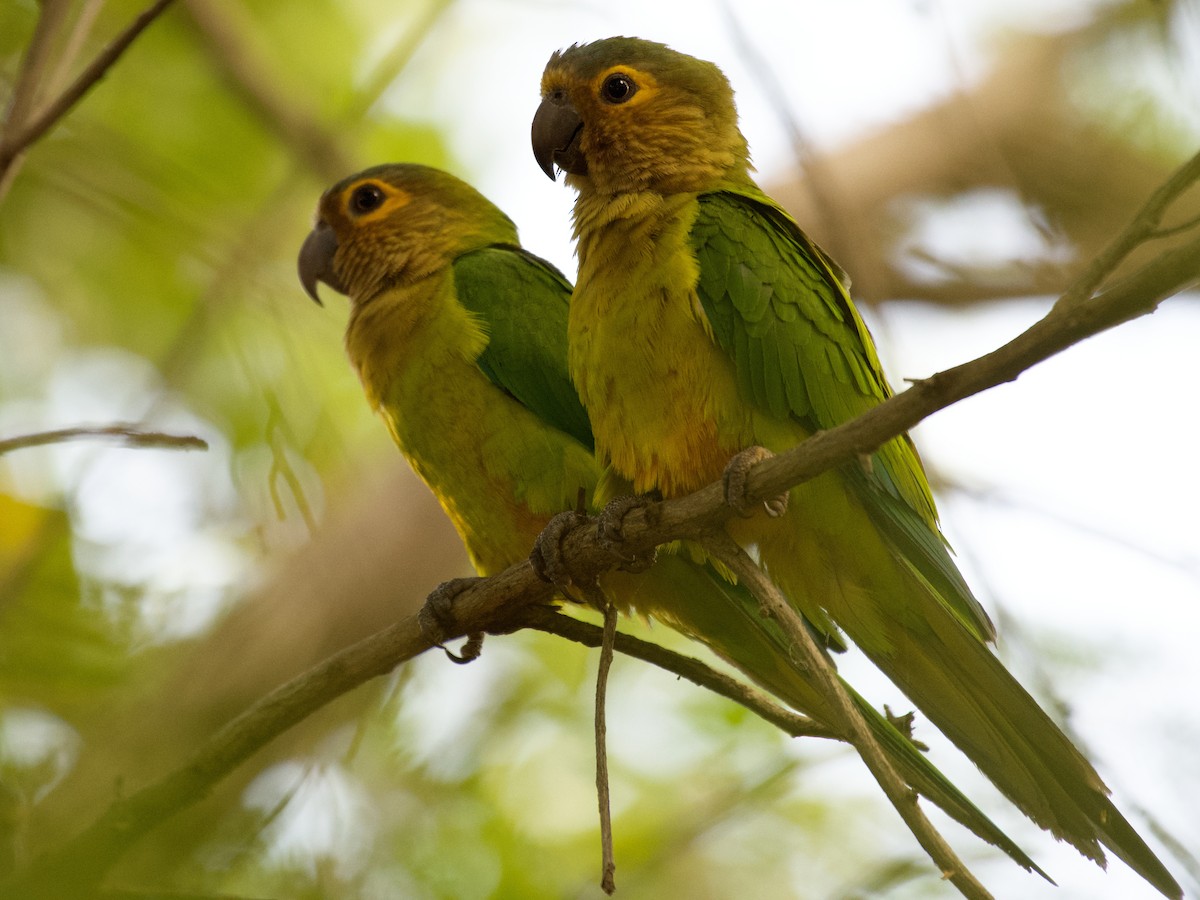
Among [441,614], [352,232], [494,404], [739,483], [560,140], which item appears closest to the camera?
[739,483]

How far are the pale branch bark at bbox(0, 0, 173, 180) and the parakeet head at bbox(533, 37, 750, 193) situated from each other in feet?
5.57

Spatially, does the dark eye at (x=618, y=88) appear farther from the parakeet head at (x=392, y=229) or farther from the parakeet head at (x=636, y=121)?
the parakeet head at (x=392, y=229)

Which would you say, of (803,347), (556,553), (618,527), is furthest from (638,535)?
(803,347)

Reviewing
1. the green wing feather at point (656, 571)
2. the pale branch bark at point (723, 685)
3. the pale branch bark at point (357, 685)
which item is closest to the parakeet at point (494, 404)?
the green wing feather at point (656, 571)

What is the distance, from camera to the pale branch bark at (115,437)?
239cm

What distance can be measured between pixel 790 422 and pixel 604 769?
1178 mm

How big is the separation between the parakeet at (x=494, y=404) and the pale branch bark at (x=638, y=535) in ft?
1.68

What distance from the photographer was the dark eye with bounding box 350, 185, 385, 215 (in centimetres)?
537

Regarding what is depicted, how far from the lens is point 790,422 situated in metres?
3.47

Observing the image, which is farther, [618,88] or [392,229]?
[392,229]

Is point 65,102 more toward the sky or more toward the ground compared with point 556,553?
more toward the sky

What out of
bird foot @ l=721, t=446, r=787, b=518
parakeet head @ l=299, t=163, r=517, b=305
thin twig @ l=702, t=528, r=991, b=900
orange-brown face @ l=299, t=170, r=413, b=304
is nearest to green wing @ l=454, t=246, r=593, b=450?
parakeet head @ l=299, t=163, r=517, b=305

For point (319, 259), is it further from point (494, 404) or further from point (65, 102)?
point (65, 102)

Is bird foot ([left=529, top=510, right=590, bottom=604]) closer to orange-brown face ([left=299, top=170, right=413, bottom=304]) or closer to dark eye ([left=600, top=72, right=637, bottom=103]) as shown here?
dark eye ([left=600, top=72, right=637, bottom=103])
